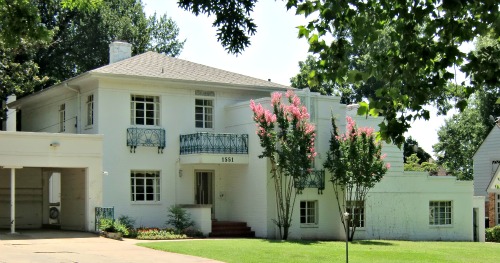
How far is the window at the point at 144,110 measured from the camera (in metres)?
30.5

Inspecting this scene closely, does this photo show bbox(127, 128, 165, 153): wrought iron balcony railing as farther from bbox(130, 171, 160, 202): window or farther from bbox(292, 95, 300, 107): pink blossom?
bbox(292, 95, 300, 107): pink blossom

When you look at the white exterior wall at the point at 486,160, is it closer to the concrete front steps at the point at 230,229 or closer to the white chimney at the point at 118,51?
the concrete front steps at the point at 230,229

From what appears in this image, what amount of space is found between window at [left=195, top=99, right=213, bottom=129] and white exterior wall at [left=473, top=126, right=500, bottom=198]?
20.6 m

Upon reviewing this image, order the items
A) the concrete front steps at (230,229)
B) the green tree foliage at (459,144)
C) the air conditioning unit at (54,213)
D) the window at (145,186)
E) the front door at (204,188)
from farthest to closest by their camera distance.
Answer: the green tree foliage at (459,144) < the front door at (204,188) < the air conditioning unit at (54,213) < the window at (145,186) < the concrete front steps at (230,229)

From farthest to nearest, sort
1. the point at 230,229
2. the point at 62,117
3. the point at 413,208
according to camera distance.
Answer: the point at 413,208 → the point at 62,117 → the point at 230,229

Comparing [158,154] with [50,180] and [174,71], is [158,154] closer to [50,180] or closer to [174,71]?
[174,71]

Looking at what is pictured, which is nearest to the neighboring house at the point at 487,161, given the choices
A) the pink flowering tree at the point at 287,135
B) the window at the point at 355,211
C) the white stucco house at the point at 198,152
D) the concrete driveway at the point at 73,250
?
the white stucco house at the point at 198,152

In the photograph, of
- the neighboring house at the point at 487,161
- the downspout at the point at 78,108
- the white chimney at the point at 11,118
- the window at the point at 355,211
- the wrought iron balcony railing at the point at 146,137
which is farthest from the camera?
the neighboring house at the point at 487,161

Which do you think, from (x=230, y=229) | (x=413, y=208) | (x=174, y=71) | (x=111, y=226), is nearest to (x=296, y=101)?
(x=230, y=229)

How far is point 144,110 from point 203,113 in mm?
2621

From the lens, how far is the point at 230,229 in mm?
30172

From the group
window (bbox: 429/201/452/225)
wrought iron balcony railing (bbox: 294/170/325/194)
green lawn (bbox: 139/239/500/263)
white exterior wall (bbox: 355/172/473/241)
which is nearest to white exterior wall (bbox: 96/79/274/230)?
wrought iron balcony railing (bbox: 294/170/325/194)

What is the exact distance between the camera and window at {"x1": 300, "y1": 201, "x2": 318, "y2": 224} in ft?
103

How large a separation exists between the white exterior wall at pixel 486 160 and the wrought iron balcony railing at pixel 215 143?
20.6 meters
